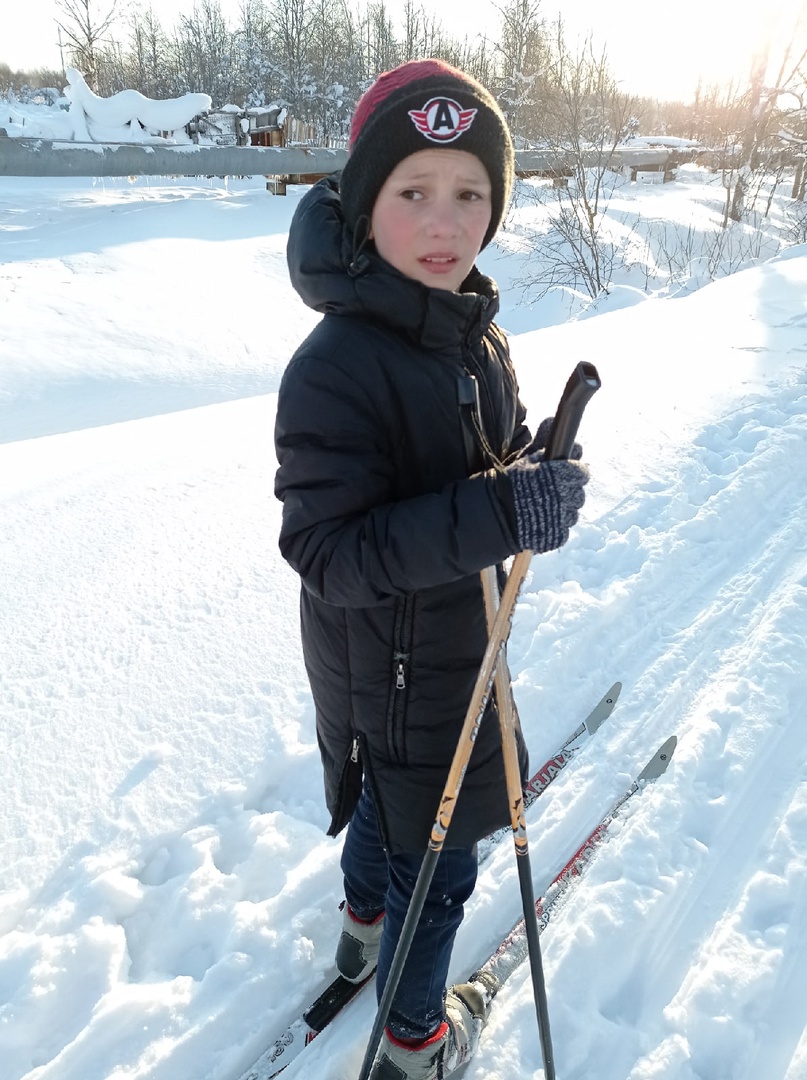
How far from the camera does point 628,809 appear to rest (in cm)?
209

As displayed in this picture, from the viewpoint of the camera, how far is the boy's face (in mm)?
1140

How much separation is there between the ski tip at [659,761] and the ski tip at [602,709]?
0.21 m

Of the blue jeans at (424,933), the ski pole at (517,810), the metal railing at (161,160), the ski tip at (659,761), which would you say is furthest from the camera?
the metal railing at (161,160)

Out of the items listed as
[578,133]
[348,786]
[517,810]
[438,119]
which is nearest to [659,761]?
[517,810]

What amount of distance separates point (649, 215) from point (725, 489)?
596 inches

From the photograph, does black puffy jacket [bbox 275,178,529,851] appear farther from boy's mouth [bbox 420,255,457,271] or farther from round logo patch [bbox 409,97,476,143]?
round logo patch [bbox 409,97,476,143]

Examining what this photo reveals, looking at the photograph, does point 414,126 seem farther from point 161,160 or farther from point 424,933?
point 161,160

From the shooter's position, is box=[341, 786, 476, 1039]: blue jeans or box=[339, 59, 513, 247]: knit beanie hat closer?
box=[339, 59, 513, 247]: knit beanie hat

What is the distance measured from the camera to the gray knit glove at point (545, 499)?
1050mm

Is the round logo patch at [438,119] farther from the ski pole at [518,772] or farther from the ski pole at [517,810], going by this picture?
the ski pole at [517,810]

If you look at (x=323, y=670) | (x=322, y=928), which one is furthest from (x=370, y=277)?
(x=322, y=928)

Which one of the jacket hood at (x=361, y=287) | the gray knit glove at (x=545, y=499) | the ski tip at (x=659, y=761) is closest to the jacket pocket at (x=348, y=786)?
the gray knit glove at (x=545, y=499)

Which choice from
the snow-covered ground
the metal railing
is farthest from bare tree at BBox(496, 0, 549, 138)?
the snow-covered ground

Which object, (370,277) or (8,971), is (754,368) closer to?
(370,277)
